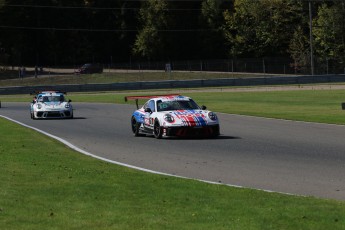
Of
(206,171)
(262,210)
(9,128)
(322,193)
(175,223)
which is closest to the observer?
(175,223)

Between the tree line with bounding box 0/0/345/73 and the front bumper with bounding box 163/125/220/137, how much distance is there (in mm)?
72489

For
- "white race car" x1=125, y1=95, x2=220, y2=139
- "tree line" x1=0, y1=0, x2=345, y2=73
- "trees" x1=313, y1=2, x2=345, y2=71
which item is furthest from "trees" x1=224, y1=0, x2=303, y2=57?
"white race car" x1=125, y1=95, x2=220, y2=139

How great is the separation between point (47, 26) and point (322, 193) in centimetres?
9823

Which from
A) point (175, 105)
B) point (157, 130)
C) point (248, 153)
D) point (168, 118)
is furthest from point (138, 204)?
point (175, 105)

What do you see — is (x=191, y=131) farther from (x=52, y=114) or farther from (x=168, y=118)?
(x=52, y=114)

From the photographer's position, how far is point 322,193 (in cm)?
1128

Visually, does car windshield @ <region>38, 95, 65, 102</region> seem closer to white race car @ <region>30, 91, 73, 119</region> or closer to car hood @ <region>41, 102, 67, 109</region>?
white race car @ <region>30, 91, 73, 119</region>

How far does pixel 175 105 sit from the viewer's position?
23.6m

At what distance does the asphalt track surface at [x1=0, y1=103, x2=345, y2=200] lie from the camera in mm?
12852

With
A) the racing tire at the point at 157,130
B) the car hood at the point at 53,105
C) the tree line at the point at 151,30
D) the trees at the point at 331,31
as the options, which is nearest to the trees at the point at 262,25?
the tree line at the point at 151,30

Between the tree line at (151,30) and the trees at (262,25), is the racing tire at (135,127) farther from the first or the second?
the trees at (262,25)

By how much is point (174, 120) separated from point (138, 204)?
1258 cm

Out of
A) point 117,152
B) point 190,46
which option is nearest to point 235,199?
point 117,152

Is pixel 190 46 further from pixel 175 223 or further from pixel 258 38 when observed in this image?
pixel 175 223
